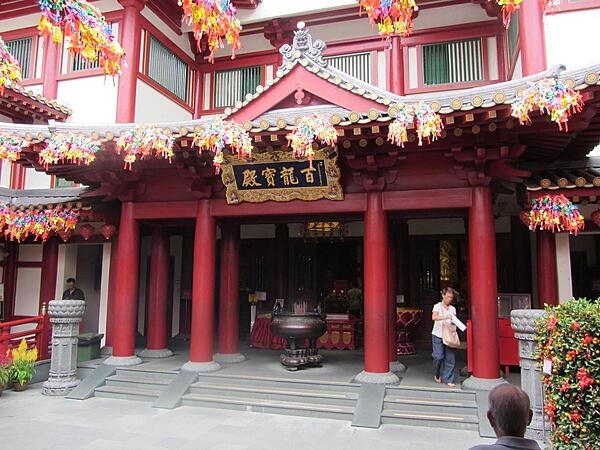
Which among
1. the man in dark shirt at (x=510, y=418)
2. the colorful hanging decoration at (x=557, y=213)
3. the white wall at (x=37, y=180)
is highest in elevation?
the white wall at (x=37, y=180)

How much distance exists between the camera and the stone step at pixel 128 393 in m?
7.65

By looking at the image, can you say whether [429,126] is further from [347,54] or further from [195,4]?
A: [347,54]

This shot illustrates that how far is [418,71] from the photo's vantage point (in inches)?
400

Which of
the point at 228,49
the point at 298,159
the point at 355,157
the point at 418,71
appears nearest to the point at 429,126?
the point at 355,157

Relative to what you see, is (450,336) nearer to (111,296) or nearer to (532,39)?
(532,39)

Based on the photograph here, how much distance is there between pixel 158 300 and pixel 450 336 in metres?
5.75

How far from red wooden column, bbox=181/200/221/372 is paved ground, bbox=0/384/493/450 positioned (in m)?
1.10

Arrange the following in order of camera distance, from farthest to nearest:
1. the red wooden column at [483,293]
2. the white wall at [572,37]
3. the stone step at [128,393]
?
the white wall at [572,37]
the stone step at [128,393]
the red wooden column at [483,293]

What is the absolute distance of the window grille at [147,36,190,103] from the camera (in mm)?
10898

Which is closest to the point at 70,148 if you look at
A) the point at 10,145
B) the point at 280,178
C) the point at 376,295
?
the point at 10,145

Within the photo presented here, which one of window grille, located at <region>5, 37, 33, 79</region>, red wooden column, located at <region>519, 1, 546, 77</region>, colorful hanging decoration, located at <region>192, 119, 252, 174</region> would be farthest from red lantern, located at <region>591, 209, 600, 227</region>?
window grille, located at <region>5, 37, 33, 79</region>

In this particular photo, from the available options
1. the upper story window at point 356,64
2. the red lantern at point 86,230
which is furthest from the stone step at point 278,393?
the upper story window at point 356,64

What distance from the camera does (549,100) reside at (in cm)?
532

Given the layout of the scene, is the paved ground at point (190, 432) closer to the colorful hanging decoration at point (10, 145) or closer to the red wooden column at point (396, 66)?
the colorful hanging decoration at point (10, 145)
